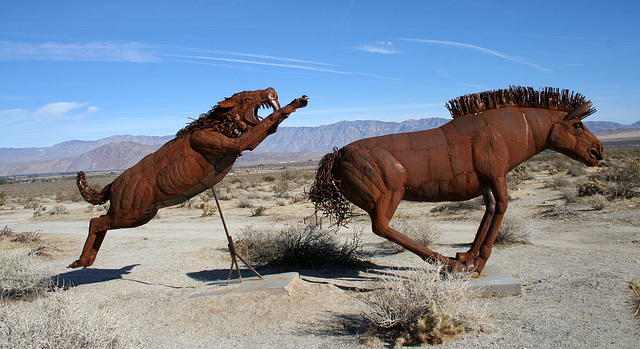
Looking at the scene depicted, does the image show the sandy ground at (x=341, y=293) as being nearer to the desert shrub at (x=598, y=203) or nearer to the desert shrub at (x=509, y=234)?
the desert shrub at (x=598, y=203)

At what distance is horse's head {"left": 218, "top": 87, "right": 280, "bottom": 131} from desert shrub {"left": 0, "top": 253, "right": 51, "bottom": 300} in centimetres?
421

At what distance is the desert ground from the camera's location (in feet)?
16.6

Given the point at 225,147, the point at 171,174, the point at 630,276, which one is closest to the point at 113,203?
the point at 171,174

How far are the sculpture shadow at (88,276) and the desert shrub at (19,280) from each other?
84cm

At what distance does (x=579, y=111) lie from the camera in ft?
21.4

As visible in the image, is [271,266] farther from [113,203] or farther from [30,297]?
[30,297]

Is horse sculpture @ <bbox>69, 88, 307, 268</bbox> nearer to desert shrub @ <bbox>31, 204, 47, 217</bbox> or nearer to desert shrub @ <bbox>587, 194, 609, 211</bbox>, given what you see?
desert shrub @ <bbox>587, 194, 609, 211</bbox>

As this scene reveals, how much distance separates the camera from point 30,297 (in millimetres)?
7387

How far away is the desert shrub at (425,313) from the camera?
4.77 meters

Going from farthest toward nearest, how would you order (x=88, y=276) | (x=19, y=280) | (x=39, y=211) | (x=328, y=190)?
(x=39, y=211) < (x=88, y=276) < (x=19, y=280) < (x=328, y=190)

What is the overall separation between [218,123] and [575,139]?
521cm

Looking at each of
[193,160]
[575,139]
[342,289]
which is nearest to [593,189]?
[575,139]

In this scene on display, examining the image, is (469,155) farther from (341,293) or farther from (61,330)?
(61,330)

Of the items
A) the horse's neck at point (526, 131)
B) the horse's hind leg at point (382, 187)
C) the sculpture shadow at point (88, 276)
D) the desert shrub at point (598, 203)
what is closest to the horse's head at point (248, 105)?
the horse's hind leg at point (382, 187)
